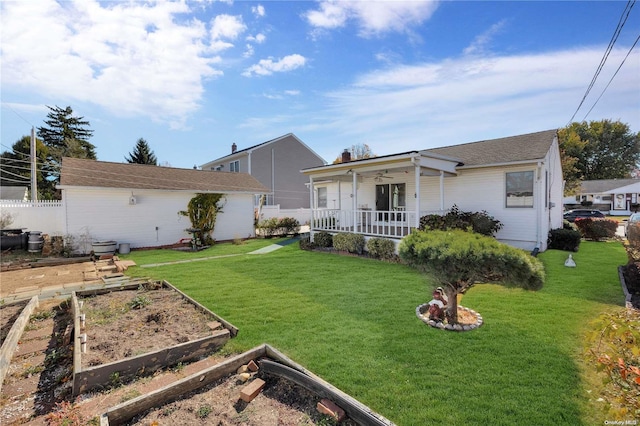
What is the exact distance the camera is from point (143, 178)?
1461 centimetres

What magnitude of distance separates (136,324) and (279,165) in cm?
2263

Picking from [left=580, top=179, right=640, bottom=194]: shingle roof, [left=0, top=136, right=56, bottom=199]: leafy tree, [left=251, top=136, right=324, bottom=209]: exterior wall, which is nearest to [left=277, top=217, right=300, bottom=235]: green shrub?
[left=251, top=136, right=324, bottom=209]: exterior wall

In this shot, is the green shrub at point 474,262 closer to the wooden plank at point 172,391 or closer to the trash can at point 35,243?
the wooden plank at point 172,391

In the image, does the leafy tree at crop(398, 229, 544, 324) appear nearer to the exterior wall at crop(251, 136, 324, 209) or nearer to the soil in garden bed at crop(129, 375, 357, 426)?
the soil in garden bed at crop(129, 375, 357, 426)

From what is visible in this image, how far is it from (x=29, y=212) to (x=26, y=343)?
11.7m

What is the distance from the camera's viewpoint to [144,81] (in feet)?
38.2

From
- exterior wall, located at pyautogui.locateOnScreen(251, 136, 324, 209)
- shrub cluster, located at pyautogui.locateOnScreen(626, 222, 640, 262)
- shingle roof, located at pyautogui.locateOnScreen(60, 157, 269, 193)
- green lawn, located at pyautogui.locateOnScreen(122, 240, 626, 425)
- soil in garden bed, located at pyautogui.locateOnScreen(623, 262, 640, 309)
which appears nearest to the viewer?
green lawn, located at pyautogui.locateOnScreen(122, 240, 626, 425)

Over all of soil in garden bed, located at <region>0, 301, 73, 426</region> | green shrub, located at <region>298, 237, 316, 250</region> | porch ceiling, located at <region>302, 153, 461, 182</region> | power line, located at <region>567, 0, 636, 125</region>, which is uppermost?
power line, located at <region>567, 0, 636, 125</region>

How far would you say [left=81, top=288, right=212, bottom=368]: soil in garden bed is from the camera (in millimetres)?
3936

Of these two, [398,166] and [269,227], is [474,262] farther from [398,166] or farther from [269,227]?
[269,227]

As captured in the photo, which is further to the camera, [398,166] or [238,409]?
[398,166]

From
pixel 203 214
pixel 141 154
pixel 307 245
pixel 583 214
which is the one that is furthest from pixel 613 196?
pixel 141 154

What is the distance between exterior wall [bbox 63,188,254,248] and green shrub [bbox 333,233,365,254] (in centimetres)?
706

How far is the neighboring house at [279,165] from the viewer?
2505 centimetres
